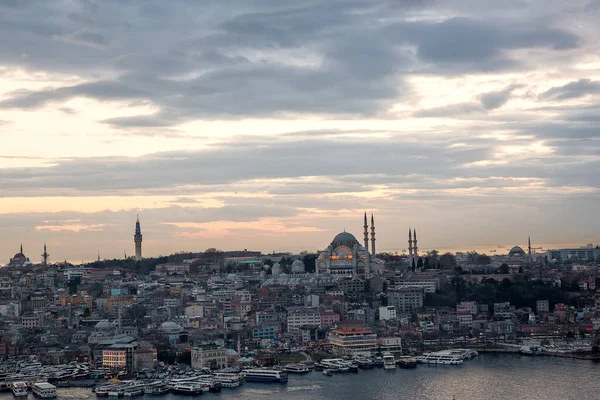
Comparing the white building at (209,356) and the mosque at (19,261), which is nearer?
the white building at (209,356)

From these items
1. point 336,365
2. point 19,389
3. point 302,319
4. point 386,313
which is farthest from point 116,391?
point 386,313

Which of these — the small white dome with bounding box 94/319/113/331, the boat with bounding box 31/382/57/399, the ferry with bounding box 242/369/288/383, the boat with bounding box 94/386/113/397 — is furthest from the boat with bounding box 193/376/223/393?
the small white dome with bounding box 94/319/113/331

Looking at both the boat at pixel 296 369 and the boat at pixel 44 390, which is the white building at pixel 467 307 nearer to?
the boat at pixel 296 369

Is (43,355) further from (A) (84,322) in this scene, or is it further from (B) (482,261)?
(B) (482,261)

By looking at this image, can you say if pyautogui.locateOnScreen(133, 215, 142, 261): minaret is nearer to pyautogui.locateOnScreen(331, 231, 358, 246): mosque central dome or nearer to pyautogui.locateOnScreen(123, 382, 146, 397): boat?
pyautogui.locateOnScreen(331, 231, 358, 246): mosque central dome

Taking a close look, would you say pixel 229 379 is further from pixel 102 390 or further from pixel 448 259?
pixel 448 259

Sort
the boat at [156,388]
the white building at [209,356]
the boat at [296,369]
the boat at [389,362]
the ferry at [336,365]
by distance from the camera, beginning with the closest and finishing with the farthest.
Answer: the boat at [156,388]
the boat at [296,369]
the ferry at [336,365]
the white building at [209,356]
the boat at [389,362]

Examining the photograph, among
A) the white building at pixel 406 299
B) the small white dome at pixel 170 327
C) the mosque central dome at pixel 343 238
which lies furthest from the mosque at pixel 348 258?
the small white dome at pixel 170 327
